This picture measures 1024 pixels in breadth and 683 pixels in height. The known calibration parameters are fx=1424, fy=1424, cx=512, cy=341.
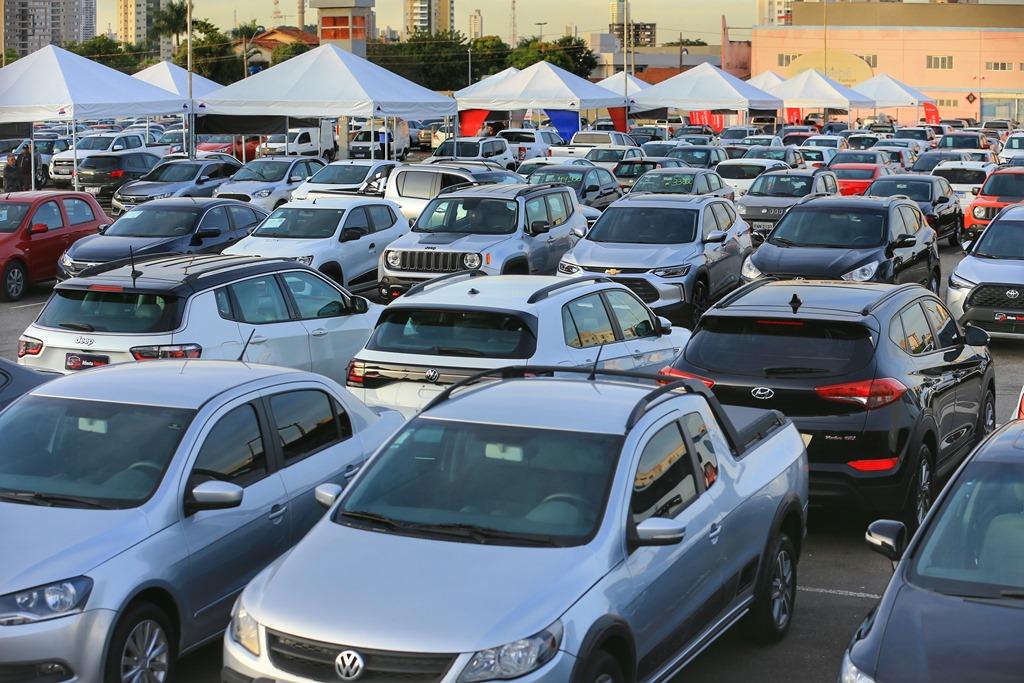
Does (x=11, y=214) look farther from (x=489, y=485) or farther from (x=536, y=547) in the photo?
(x=536, y=547)

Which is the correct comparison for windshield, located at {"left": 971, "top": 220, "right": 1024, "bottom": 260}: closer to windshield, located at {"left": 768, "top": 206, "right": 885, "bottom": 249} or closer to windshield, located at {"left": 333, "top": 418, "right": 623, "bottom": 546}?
windshield, located at {"left": 768, "top": 206, "right": 885, "bottom": 249}

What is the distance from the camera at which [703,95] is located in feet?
152

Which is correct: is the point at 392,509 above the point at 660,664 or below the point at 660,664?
above

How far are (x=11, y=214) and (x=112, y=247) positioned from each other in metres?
2.76

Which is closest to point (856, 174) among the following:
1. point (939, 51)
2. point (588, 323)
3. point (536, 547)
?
point (588, 323)

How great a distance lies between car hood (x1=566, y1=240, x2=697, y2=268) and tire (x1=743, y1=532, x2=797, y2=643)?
10.3 meters

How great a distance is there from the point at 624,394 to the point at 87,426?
110 inches

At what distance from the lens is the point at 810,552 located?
958 centimetres

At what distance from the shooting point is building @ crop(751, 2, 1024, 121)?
408 feet

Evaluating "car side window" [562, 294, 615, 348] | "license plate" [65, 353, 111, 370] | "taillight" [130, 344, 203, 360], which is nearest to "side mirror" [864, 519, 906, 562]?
"car side window" [562, 294, 615, 348]

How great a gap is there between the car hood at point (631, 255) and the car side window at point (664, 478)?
11409 mm

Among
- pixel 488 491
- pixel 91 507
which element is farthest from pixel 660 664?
pixel 91 507

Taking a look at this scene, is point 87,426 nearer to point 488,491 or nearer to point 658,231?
point 488,491

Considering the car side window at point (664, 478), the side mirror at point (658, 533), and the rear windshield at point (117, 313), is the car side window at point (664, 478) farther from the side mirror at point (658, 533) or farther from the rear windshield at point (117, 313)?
the rear windshield at point (117, 313)
